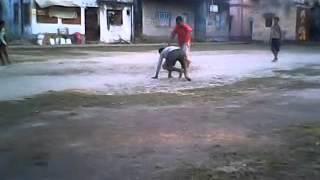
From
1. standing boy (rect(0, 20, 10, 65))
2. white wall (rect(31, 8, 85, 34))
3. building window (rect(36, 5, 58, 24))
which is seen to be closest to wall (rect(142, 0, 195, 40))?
white wall (rect(31, 8, 85, 34))

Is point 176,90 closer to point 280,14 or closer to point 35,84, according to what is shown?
point 35,84

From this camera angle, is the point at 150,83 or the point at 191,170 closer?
the point at 191,170

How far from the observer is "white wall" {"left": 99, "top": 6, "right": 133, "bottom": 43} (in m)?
36.1

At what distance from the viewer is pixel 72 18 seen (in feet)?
113

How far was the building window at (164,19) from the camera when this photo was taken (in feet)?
131

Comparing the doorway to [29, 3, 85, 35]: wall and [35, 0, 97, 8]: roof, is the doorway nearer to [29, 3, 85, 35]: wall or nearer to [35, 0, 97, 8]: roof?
[35, 0, 97, 8]: roof

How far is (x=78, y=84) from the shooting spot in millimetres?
12016

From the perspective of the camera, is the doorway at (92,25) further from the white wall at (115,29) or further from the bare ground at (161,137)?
the bare ground at (161,137)

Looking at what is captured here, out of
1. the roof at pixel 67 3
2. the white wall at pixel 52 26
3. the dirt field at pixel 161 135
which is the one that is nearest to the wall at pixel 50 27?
the white wall at pixel 52 26

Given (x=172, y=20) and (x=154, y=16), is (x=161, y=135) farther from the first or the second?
(x=172, y=20)

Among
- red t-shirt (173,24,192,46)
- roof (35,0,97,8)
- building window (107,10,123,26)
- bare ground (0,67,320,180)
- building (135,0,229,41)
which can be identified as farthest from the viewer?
building (135,0,229,41)

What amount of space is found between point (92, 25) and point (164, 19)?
6.48m

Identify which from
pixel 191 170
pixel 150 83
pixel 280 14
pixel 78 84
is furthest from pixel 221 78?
pixel 280 14

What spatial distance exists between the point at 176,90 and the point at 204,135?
15.7 ft
